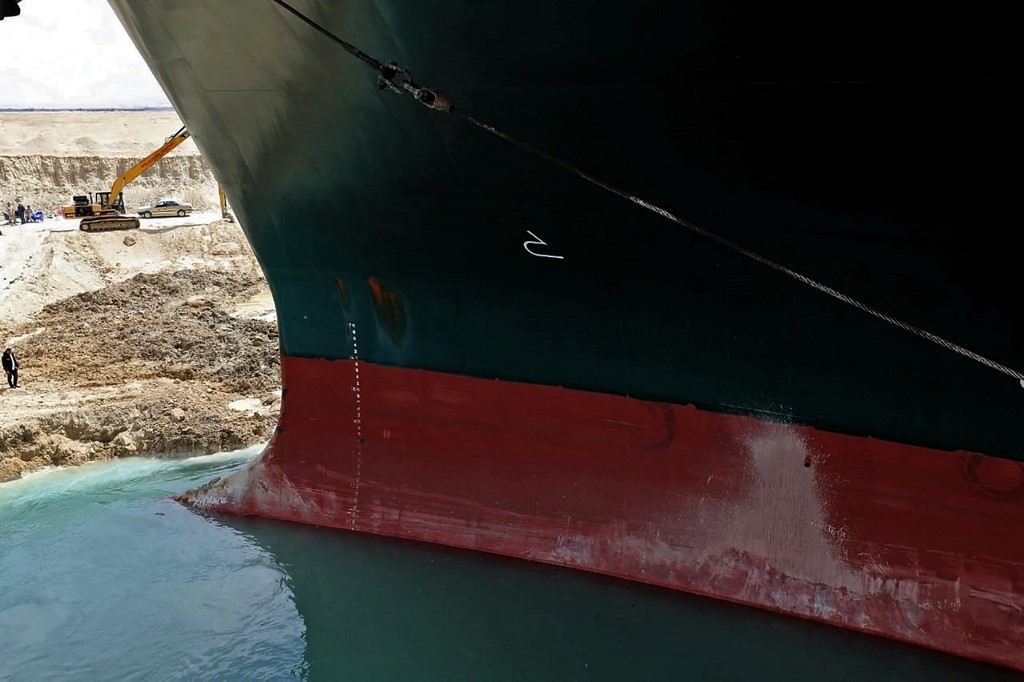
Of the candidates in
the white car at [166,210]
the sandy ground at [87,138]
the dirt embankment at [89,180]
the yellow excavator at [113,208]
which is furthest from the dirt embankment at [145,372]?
the sandy ground at [87,138]

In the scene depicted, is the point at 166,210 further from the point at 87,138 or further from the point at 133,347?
the point at 87,138

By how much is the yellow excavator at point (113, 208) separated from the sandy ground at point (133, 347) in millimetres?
821

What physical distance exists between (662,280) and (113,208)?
25.2 metres

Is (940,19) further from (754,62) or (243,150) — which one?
(243,150)

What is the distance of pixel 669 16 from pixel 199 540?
18.3ft

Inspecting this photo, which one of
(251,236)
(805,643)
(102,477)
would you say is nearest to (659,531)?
(805,643)

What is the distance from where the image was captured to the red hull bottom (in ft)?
17.6

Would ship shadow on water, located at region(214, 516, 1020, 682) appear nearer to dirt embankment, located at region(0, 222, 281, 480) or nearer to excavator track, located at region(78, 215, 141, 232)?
dirt embankment, located at region(0, 222, 281, 480)

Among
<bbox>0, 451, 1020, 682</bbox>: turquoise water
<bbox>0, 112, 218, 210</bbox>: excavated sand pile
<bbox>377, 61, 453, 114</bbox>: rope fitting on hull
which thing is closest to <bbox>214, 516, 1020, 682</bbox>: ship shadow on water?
<bbox>0, 451, 1020, 682</bbox>: turquoise water

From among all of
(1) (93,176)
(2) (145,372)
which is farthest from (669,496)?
(1) (93,176)

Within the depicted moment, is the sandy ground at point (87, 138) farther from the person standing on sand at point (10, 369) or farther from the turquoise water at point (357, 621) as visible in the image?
the turquoise water at point (357, 621)

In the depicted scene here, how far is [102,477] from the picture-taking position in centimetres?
937

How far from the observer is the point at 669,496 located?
620 centimetres

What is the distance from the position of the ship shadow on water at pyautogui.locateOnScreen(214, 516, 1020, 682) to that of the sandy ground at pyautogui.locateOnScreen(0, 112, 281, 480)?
4077mm
